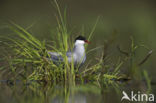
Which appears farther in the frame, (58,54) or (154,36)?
(154,36)

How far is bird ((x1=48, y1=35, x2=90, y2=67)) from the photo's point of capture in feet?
23.4

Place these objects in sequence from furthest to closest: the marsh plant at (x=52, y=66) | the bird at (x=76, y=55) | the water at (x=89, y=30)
Result: the bird at (x=76, y=55) < the marsh plant at (x=52, y=66) < the water at (x=89, y=30)

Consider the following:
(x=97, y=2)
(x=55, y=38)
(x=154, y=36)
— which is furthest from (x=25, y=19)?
(x=55, y=38)

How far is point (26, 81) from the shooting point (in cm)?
669

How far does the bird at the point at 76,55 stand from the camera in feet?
23.4

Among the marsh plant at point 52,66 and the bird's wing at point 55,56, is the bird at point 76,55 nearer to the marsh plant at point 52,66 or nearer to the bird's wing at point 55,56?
the bird's wing at point 55,56

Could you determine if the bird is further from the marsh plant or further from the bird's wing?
the marsh plant

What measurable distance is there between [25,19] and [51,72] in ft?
42.2

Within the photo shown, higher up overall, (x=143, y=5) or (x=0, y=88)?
(x=143, y=5)

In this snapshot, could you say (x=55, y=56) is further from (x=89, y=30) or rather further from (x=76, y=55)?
(x=89, y=30)

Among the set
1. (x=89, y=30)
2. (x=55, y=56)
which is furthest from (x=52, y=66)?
(x=89, y=30)

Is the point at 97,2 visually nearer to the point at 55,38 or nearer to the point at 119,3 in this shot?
the point at 119,3

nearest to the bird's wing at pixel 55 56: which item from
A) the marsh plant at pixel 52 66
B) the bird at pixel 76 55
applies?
the bird at pixel 76 55

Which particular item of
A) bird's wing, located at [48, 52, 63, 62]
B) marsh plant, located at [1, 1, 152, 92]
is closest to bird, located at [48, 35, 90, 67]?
bird's wing, located at [48, 52, 63, 62]
